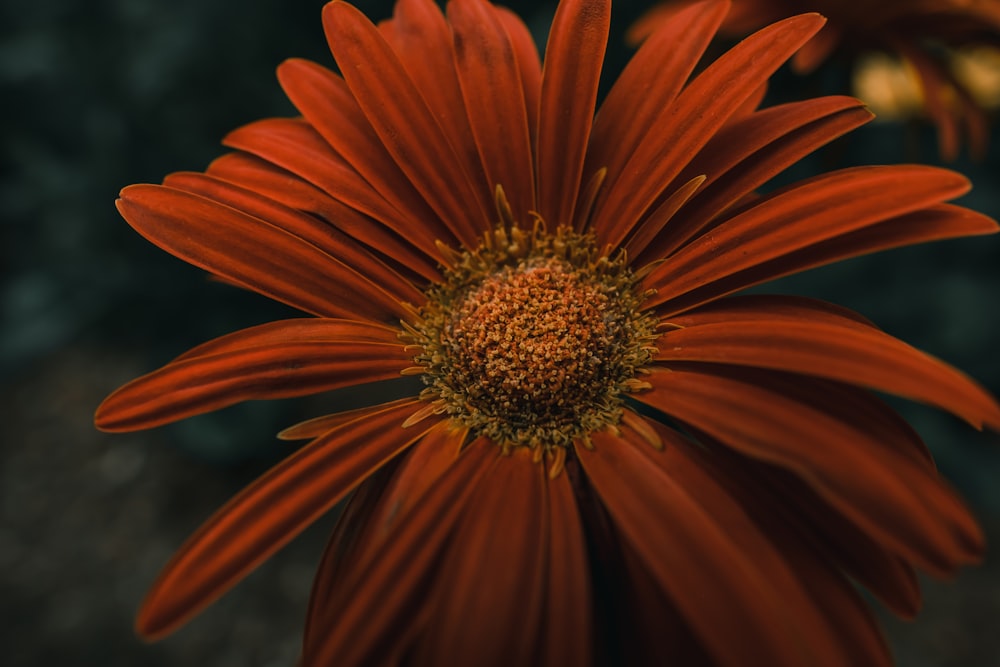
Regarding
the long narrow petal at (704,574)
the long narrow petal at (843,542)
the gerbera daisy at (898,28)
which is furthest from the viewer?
the gerbera daisy at (898,28)

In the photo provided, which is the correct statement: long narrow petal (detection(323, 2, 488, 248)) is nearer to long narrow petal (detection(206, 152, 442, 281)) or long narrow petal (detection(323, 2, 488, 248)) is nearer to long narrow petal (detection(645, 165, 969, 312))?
long narrow petal (detection(206, 152, 442, 281))

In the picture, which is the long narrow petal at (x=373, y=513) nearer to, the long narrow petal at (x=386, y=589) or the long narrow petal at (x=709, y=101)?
the long narrow petal at (x=386, y=589)

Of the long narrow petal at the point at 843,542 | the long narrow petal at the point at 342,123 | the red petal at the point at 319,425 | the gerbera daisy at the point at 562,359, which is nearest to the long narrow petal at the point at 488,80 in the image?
the gerbera daisy at the point at 562,359

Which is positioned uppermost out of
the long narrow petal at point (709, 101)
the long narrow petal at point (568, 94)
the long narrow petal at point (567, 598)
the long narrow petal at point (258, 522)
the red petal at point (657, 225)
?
the long narrow petal at point (568, 94)

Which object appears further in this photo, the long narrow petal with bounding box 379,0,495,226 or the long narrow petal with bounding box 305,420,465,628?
the long narrow petal with bounding box 379,0,495,226

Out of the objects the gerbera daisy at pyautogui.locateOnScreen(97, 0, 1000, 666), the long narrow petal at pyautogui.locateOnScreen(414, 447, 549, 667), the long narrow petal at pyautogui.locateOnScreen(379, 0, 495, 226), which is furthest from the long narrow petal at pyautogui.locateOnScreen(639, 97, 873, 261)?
the long narrow petal at pyautogui.locateOnScreen(414, 447, 549, 667)

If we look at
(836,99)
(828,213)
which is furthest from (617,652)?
(836,99)
